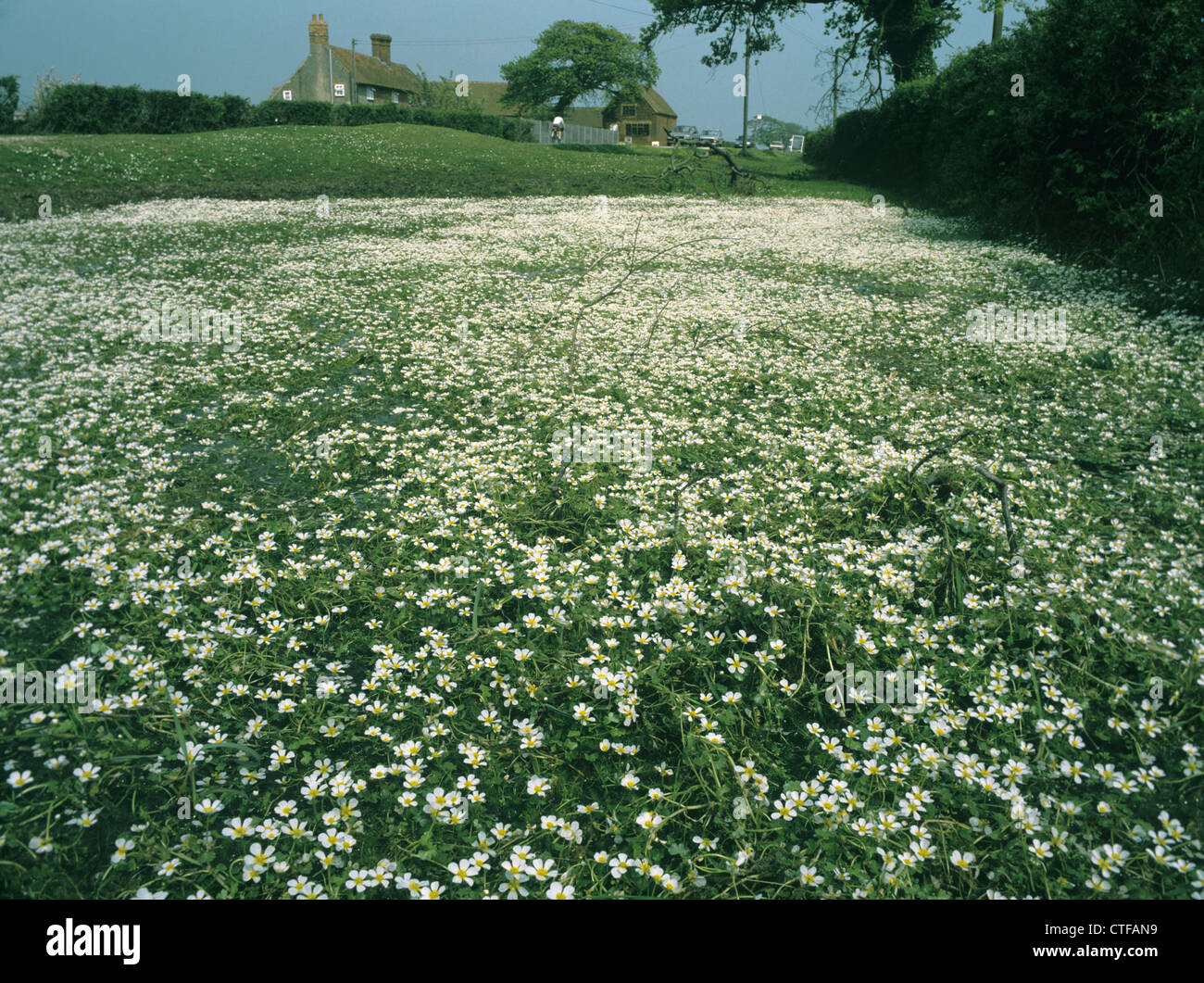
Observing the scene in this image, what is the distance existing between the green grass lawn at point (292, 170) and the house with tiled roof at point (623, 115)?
50.6 meters

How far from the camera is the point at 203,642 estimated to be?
317 cm

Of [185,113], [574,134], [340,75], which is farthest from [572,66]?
[185,113]

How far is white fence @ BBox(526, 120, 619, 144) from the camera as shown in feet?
176

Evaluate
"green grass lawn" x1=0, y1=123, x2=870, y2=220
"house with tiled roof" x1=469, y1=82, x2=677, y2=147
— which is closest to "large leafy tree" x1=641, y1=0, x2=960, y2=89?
"green grass lawn" x1=0, y1=123, x2=870, y2=220

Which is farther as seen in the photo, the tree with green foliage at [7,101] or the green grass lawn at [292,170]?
the tree with green foliage at [7,101]

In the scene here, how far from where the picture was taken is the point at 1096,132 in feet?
40.6

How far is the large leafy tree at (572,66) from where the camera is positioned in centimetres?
6334

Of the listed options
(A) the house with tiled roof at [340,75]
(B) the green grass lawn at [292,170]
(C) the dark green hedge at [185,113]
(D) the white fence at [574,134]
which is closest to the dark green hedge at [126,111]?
(C) the dark green hedge at [185,113]

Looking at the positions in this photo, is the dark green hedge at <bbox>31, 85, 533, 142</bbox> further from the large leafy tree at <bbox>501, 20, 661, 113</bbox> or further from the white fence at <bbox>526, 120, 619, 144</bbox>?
the large leafy tree at <bbox>501, 20, 661, 113</bbox>

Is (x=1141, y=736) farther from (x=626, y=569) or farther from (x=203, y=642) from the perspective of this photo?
(x=203, y=642)

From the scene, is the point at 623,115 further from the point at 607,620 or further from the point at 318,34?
the point at 607,620

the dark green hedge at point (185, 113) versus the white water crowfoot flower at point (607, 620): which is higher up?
the dark green hedge at point (185, 113)

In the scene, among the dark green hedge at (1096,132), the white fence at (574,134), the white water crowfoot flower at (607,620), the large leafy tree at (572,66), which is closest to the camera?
the white water crowfoot flower at (607,620)

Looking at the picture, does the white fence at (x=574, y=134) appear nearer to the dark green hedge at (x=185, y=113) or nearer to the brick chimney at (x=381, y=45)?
the dark green hedge at (x=185, y=113)
